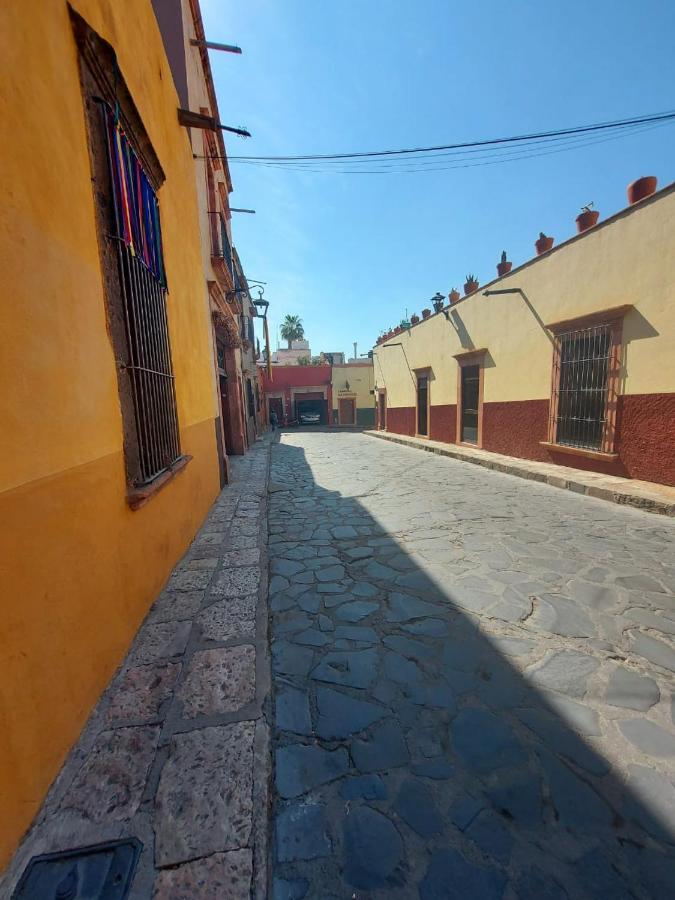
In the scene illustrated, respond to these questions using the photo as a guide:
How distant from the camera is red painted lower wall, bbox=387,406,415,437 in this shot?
15074 mm

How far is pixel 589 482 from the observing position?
5.75m

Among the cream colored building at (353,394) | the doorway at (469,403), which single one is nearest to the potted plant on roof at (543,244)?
the doorway at (469,403)

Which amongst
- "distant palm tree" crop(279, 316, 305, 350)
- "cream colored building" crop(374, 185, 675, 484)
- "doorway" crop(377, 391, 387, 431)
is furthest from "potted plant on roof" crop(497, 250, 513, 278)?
"distant palm tree" crop(279, 316, 305, 350)

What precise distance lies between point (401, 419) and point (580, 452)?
32.3 ft

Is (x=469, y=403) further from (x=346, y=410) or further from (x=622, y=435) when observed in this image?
(x=346, y=410)

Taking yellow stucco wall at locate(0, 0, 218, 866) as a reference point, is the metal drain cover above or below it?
below

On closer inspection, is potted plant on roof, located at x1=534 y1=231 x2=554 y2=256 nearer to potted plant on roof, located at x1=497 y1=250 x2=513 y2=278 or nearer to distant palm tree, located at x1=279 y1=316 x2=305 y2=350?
potted plant on roof, located at x1=497 y1=250 x2=513 y2=278

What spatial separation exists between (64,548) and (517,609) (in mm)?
2750

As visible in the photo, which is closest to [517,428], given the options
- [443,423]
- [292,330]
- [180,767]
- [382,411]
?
[443,423]

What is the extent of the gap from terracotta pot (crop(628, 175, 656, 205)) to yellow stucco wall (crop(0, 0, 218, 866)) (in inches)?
269

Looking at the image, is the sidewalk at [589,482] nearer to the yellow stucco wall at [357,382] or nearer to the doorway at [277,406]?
the yellow stucco wall at [357,382]

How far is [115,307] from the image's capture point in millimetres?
2398

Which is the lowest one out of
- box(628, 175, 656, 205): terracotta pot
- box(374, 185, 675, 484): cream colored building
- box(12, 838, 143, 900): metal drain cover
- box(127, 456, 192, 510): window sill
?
box(12, 838, 143, 900): metal drain cover

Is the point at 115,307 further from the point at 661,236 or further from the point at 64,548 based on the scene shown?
the point at 661,236
